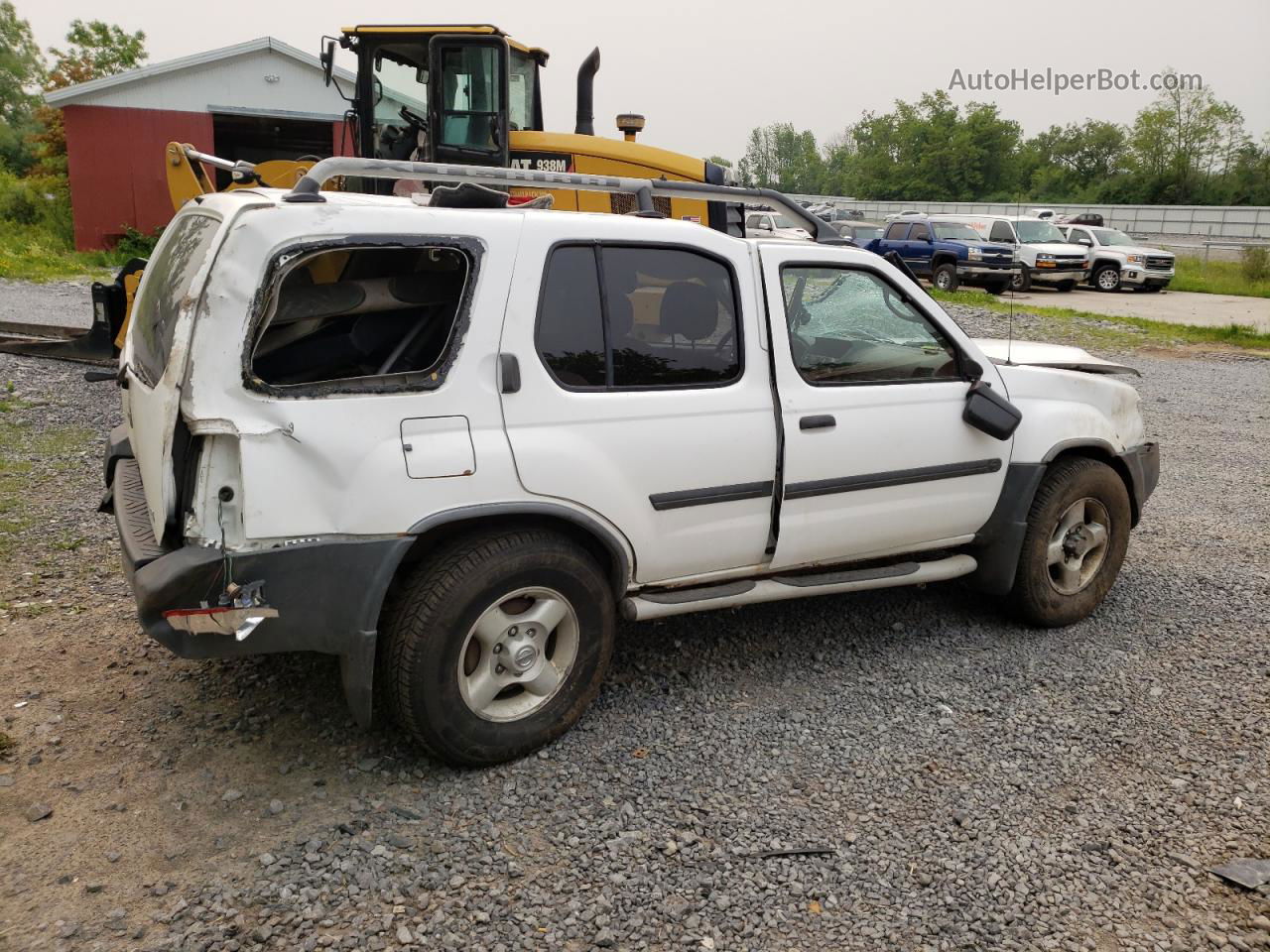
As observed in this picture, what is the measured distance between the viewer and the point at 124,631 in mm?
4508

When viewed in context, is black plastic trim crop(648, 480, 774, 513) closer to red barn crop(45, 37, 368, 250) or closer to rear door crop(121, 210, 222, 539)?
rear door crop(121, 210, 222, 539)

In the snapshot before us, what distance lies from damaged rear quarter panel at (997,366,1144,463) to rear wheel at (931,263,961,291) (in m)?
19.0

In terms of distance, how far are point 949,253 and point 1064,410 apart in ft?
64.1

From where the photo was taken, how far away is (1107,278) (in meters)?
26.5

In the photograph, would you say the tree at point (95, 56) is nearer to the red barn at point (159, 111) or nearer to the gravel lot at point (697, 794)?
the red barn at point (159, 111)

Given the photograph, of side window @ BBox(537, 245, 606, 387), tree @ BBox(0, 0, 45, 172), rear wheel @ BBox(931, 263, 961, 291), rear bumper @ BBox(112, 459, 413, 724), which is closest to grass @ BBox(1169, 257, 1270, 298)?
rear wheel @ BBox(931, 263, 961, 291)

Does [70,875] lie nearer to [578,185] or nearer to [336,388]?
[336,388]

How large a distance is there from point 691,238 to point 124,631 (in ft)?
9.84

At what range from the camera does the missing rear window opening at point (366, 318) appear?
129 inches

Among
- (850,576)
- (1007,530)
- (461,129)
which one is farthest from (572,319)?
(461,129)

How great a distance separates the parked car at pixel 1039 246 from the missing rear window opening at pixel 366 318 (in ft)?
74.7

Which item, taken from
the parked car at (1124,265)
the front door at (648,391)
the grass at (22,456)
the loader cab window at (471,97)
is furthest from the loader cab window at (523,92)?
the parked car at (1124,265)

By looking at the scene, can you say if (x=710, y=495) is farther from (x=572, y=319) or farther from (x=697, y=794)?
(x=697, y=794)

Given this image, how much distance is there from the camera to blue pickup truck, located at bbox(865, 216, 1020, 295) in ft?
74.1
